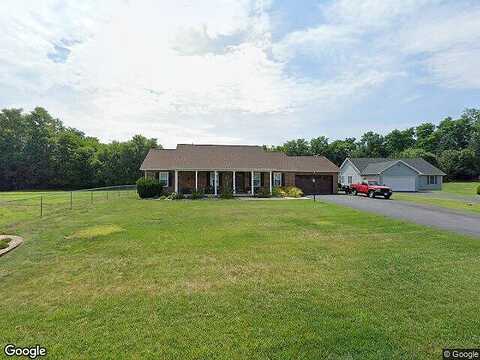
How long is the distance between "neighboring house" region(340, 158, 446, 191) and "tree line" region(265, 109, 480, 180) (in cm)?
1711

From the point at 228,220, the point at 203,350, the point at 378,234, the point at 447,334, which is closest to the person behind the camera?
the point at 203,350

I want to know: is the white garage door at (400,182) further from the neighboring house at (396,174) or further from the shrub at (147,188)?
the shrub at (147,188)

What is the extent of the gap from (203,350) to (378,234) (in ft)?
29.4

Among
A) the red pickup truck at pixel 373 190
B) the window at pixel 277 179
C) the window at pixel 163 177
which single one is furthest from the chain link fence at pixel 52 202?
the red pickup truck at pixel 373 190

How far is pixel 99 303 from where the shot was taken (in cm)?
512

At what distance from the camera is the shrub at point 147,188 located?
89.6 ft

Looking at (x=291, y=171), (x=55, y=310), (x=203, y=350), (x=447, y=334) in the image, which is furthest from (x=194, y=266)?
(x=291, y=171)

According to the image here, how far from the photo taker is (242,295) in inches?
213

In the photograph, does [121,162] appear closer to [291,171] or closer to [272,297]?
[291,171]

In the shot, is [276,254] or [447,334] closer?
[447,334]

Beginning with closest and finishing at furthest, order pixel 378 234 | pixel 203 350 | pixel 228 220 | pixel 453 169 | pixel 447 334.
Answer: pixel 203 350 → pixel 447 334 → pixel 378 234 → pixel 228 220 → pixel 453 169

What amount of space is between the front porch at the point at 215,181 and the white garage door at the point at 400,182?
723 inches

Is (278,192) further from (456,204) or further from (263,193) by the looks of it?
(456,204)

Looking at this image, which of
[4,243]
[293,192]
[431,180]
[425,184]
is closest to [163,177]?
[293,192]
